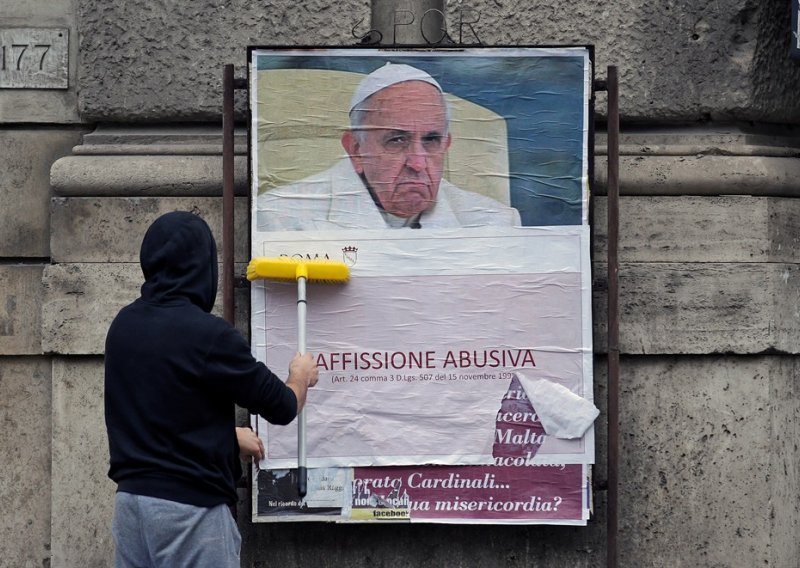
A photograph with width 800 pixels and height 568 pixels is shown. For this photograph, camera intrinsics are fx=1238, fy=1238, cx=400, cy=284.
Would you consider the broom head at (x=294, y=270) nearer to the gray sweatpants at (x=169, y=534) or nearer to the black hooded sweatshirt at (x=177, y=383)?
the black hooded sweatshirt at (x=177, y=383)

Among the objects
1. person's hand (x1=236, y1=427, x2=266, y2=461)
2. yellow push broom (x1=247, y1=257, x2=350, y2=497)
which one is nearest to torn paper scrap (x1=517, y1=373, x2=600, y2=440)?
yellow push broom (x1=247, y1=257, x2=350, y2=497)

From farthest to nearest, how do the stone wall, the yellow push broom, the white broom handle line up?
the stone wall
the yellow push broom
the white broom handle

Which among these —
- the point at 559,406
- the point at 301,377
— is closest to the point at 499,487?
the point at 559,406

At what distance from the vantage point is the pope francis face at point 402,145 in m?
4.54

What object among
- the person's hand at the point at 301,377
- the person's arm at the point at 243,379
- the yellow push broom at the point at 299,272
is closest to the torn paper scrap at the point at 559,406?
the yellow push broom at the point at 299,272

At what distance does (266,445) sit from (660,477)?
1.52m

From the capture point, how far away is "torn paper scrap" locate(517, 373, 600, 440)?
4.52m

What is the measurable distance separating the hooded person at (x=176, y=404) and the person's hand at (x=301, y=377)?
261 mm

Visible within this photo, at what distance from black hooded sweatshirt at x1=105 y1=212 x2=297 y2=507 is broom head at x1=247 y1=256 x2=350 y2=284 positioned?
84 centimetres

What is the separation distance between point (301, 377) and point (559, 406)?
1119 millimetres

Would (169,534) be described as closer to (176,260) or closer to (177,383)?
(177,383)

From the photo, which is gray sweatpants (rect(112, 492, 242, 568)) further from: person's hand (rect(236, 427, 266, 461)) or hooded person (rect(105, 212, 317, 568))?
person's hand (rect(236, 427, 266, 461))

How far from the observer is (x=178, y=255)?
3506mm

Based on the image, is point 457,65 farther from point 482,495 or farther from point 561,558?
point 561,558
